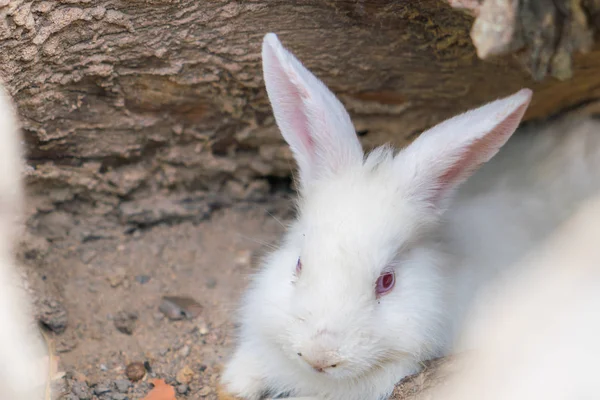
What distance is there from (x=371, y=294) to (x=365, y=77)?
143cm

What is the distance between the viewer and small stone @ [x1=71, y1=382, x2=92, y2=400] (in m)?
3.27

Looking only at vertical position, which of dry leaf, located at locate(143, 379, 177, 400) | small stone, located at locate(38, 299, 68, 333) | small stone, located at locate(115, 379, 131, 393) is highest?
small stone, located at locate(38, 299, 68, 333)

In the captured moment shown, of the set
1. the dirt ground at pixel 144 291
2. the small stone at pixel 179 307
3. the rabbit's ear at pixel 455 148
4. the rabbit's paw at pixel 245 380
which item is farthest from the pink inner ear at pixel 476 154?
the small stone at pixel 179 307

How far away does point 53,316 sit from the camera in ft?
11.8

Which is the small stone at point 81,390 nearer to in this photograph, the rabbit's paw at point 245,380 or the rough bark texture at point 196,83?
the rabbit's paw at point 245,380

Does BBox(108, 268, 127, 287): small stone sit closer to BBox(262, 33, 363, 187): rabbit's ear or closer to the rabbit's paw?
the rabbit's paw

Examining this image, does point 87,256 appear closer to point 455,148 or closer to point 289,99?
point 289,99

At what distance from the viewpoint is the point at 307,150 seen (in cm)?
328

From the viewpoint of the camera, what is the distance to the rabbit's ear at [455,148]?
2865 mm

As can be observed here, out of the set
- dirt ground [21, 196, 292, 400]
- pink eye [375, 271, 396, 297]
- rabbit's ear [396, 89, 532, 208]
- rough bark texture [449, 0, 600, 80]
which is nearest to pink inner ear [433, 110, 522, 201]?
rabbit's ear [396, 89, 532, 208]

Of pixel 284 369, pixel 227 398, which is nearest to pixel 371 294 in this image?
pixel 284 369

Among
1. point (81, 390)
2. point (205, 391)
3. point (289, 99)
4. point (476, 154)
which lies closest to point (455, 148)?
point (476, 154)

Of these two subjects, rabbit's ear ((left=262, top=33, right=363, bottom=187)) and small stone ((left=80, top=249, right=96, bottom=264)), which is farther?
small stone ((left=80, top=249, right=96, bottom=264))

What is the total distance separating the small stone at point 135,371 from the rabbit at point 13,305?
0.40m
